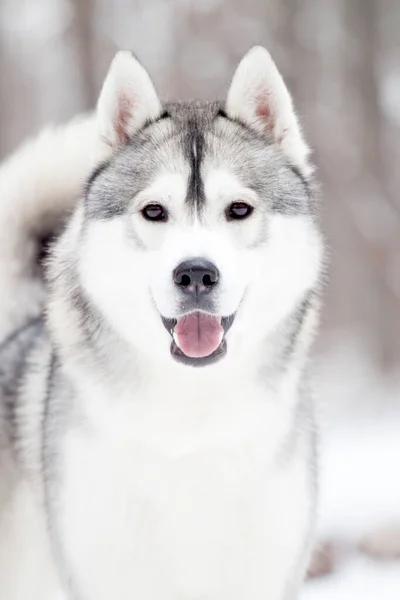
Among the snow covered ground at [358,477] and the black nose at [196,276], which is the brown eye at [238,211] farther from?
the snow covered ground at [358,477]

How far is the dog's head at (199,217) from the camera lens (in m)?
2.10

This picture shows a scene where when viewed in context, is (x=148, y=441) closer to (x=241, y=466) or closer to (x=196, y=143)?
(x=241, y=466)

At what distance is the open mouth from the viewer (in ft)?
7.03

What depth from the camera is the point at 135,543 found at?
2266 mm

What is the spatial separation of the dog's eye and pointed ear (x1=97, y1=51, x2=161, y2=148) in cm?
30

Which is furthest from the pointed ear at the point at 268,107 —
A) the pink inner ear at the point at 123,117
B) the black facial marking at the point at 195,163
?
the pink inner ear at the point at 123,117

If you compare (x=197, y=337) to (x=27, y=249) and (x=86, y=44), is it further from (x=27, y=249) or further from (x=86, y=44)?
(x=86, y=44)

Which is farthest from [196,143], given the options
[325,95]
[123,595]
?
[325,95]

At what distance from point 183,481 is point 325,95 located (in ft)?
18.5

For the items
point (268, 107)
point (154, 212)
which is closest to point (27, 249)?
point (154, 212)

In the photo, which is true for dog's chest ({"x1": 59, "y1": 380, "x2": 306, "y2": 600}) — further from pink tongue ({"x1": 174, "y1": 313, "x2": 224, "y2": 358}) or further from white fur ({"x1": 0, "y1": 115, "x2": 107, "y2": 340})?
white fur ({"x1": 0, "y1": 115, "x2": 107, "y2": 340})

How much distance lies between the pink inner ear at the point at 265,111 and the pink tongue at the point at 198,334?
60cm

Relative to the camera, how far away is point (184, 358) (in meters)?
2.15

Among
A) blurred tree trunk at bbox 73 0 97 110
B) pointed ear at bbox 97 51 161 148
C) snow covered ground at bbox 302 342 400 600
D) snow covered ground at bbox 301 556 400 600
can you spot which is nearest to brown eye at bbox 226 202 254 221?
pointed ear at bbox 97 51 161 148
